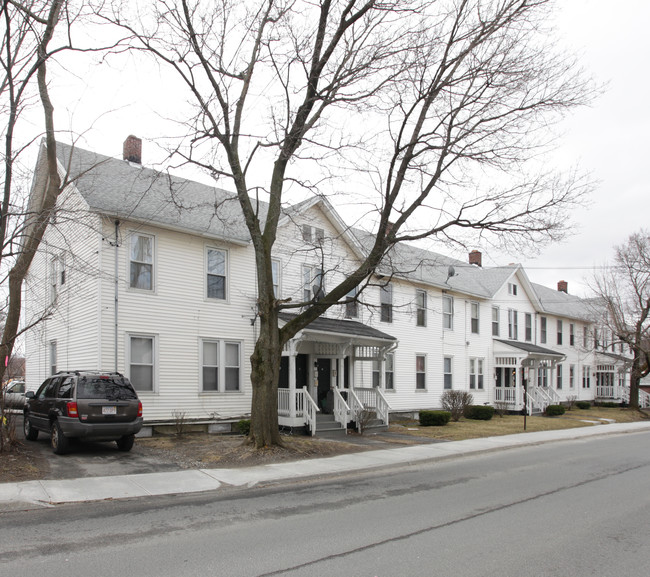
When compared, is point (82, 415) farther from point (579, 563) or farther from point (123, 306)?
point (579, 563)

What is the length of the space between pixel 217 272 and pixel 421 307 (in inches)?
451

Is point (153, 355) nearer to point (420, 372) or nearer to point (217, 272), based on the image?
point (217, 272)

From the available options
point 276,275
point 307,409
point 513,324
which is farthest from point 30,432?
point 513,324

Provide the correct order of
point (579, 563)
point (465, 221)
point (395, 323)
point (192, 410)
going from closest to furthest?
1. point (579, 563)
2. point (465, 221)
3. point (192, 410)
4. point (395, 323)

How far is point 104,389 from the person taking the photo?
1304 centimetres

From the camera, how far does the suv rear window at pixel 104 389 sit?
12789 millimetres

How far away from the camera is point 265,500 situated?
921 centimetres

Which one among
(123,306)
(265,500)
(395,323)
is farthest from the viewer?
(395,323)

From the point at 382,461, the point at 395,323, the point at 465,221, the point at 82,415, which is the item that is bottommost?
the point at 382,461

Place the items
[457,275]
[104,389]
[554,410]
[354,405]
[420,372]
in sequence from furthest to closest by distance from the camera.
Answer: [457,275] < [554,410] < [420,372] < [354,405] < [104,389]

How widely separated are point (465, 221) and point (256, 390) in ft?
20.7

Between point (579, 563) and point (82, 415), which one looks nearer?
point (579, 563)

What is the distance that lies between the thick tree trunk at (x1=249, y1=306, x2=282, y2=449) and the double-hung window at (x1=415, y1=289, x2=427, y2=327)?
13742 mm

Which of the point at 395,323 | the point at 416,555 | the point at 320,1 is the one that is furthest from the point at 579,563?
the point at 395,323
